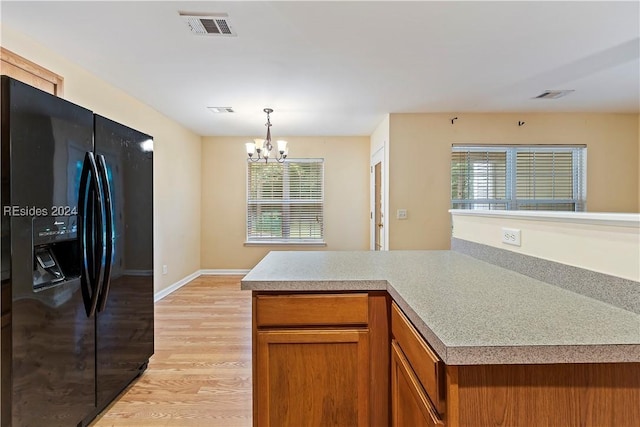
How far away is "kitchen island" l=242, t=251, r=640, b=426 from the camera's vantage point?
0.76 metres

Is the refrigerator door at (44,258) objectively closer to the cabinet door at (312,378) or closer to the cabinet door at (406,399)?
the cabinet door at (312,378)

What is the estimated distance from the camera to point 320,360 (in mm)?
1332

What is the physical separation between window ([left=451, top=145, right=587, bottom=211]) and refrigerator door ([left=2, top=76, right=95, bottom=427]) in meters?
4.15

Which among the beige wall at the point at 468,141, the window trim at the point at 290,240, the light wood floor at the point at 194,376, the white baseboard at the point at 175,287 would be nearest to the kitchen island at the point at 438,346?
the light wood floor at the point at 194,376

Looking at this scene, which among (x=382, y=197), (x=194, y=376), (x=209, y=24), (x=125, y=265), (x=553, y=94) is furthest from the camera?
(x=382, y=197)

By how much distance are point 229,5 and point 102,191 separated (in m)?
1.33

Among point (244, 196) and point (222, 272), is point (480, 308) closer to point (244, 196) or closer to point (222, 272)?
point (244, 196)

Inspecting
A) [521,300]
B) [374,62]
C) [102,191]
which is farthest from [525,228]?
[102,191]

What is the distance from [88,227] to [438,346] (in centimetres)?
180

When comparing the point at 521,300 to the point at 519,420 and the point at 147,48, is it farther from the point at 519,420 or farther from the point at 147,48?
the point at 147,48

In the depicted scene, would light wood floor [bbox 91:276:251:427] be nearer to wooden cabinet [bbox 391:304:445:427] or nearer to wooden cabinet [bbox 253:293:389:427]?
wooden cabinet [bbox 253:293:389:427]

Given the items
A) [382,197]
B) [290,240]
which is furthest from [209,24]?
[290,240]

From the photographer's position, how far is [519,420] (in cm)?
77

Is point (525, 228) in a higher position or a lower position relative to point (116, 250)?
higher
